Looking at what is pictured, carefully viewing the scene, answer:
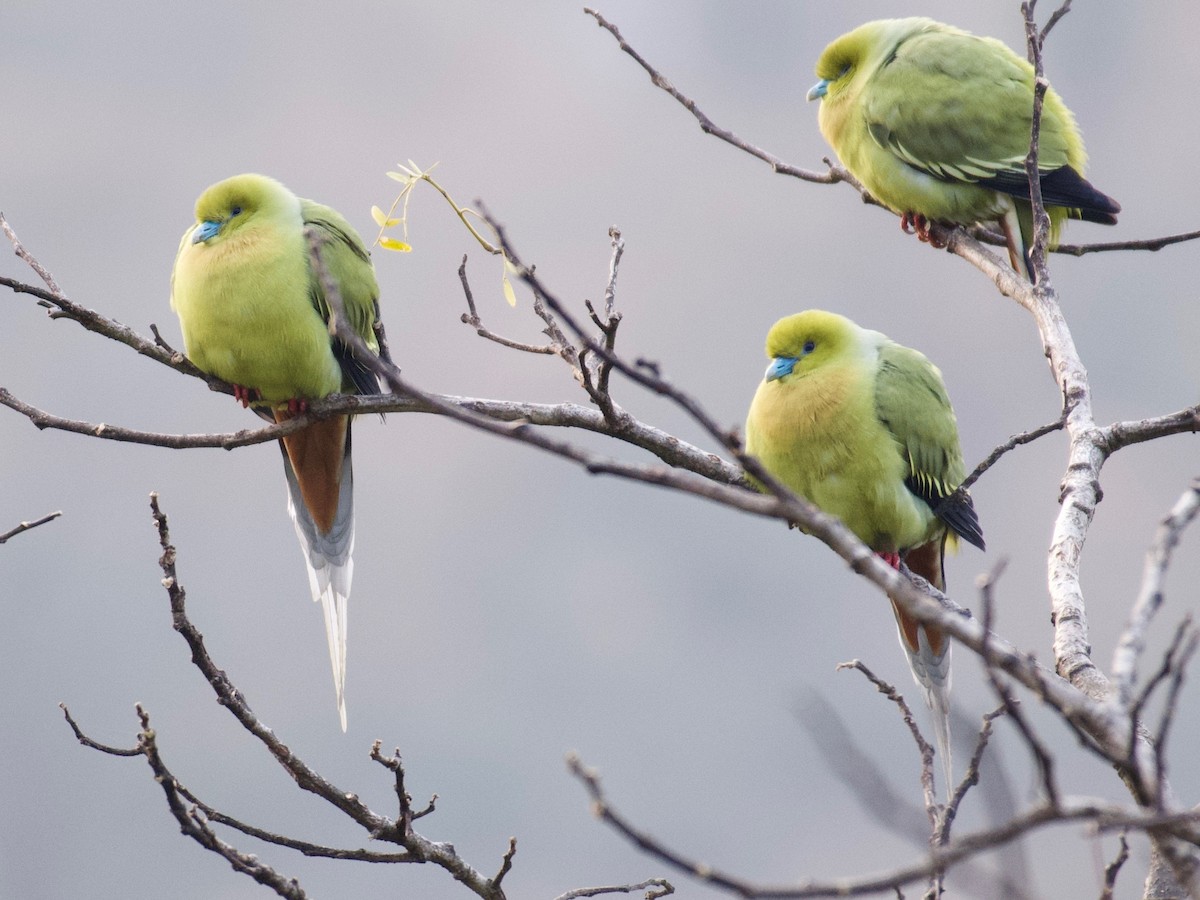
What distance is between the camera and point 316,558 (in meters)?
3.35

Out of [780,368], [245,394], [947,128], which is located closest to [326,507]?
[245,394]

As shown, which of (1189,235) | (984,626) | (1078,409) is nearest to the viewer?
(984,626)

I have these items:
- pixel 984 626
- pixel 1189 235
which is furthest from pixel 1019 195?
pixel 984 626

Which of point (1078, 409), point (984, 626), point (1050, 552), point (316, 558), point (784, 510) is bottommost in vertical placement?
point (984, 626)

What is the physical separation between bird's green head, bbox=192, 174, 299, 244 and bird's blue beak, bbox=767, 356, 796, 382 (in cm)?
127

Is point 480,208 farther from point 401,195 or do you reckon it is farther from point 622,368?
point 401,195

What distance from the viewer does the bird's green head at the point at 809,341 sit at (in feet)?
9.91

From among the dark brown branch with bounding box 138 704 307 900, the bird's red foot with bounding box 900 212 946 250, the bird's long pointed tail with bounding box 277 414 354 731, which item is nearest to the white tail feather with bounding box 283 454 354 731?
the bird's long pointed tail with bounding box 277 414 354 731

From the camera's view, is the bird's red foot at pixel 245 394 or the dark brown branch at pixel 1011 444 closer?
the dark brown branch at pixel 1011 444

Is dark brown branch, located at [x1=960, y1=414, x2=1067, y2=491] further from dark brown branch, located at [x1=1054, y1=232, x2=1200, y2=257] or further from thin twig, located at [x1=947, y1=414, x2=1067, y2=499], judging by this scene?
dark brown branch, located at [x1=1054, y1=232, x2=1200, y2=257]

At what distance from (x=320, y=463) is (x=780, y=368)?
122 cm

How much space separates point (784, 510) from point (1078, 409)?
130cm

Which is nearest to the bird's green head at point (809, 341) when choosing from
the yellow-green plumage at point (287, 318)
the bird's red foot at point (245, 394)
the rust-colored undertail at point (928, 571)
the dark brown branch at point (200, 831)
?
the rust-colored undertail at point (928, 571)

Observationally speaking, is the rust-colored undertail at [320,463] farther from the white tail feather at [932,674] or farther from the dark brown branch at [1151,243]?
the dark brown branch at [1151,243]
